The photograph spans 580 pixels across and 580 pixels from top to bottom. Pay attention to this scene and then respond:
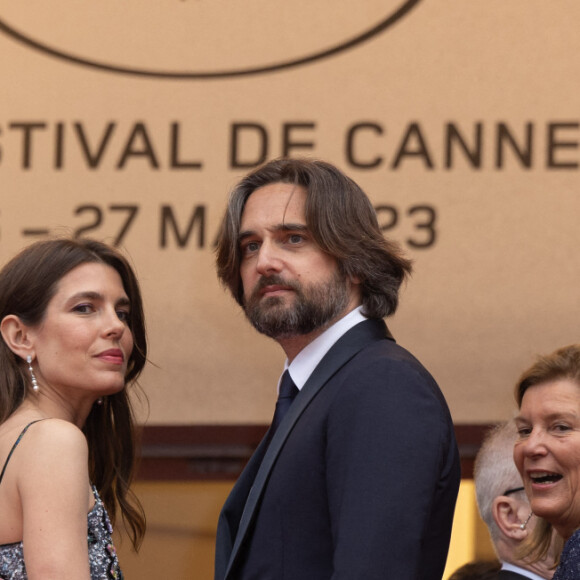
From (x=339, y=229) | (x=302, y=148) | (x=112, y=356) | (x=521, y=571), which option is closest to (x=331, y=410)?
(x=339, y=229)

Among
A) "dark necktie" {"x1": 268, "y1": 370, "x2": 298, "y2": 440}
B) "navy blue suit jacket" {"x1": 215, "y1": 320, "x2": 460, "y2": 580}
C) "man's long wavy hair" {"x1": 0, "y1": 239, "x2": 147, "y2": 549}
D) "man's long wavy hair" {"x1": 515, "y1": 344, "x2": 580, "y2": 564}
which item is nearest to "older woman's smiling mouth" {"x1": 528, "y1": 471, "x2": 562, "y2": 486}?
"man's long wavy hair" {"x1": 515, "y1": 344, "x2": 580, "y2": 564}

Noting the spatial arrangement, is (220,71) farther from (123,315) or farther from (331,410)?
(331,410)

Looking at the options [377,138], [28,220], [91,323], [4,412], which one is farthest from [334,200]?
[28,220]

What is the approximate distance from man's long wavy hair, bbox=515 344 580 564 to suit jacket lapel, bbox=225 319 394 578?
62cm

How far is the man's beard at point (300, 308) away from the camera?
8.31ft

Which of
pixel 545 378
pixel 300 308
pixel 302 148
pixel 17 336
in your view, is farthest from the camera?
pixel 302 148

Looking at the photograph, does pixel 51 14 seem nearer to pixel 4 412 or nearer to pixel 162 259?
pixel 162 259

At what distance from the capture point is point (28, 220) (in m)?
4.52

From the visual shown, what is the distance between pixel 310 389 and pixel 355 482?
0.32m

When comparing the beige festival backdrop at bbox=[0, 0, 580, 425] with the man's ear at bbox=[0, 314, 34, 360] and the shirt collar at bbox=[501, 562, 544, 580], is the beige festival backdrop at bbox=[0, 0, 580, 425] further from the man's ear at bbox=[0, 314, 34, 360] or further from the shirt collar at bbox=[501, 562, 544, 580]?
the man's ear at bbox=[0, 314, 34, 360]

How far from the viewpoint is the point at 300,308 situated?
8.32 ft

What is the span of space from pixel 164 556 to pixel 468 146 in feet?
6.29

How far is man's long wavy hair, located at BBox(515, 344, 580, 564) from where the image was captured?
9.76 feet

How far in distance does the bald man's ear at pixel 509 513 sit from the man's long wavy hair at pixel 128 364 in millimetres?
992
